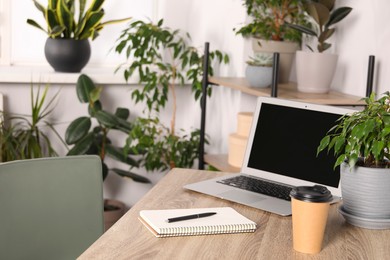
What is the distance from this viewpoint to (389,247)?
169 centimetres

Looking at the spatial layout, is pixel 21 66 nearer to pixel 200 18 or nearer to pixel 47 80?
pixel 47 80

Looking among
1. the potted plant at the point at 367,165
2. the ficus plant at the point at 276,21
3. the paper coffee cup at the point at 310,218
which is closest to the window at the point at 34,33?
the ficus plant at the point at 276,21

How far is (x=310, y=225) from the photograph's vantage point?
163cm

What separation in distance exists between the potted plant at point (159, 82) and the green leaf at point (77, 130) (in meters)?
0.27

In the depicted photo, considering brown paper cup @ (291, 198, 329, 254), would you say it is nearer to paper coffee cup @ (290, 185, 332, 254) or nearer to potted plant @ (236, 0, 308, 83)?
paper coffee cup @ (290, 185, 332, 254)

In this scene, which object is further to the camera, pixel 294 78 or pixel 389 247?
pixel 294 78

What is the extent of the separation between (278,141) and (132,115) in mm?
1941

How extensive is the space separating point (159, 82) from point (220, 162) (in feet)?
2.19

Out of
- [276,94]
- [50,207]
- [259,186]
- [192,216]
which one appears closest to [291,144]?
[259,186]

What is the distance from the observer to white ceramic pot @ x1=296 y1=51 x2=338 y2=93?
2.87 meters

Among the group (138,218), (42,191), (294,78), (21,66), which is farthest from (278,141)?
(21,66)

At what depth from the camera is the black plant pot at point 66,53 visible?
12.3ft

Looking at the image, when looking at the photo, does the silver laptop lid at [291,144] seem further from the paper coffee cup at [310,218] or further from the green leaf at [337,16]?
the green leaf at [337,16]

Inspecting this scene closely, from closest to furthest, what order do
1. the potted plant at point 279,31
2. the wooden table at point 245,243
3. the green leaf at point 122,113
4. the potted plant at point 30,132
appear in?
1. the wooden table at point 245,243
2. the potted plant at point 279,31
3. the potted plant at point 30,132
4. the green leaf at point 122,113
